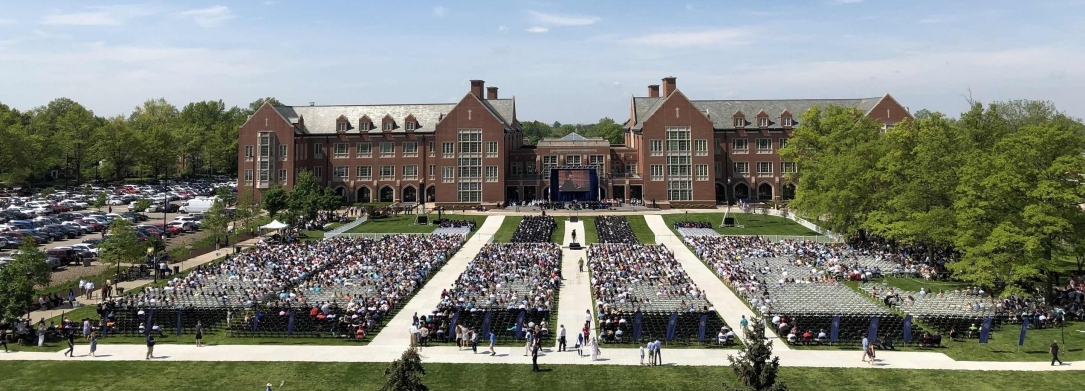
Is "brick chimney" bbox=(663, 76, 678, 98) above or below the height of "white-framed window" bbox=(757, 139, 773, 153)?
above

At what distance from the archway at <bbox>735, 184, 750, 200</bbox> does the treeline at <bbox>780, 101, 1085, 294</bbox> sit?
966 inches

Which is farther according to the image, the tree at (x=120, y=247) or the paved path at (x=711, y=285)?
the tree at (x=120, y=247)

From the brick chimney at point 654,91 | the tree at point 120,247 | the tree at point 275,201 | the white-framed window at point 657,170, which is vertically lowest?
the tree at point 120,247

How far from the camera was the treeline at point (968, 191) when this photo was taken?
3659cm

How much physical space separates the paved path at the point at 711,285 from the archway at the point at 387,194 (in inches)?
1667

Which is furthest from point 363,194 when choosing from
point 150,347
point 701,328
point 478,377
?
point 478,377

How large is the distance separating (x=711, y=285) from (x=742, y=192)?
59571 mm

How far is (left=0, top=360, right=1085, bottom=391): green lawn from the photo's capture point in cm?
2584

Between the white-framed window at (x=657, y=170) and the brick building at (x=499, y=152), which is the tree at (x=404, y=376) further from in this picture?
the white-framed window at (x=657, y=170)

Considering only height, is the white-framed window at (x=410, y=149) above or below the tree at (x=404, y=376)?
above

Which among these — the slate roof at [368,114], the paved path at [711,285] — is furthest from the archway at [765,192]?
the paved path at [711,285]

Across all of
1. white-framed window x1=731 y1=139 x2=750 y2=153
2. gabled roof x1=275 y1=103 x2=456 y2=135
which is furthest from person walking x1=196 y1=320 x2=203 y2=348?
white-framed window x1=731 y1=139 x2=750 y2=153

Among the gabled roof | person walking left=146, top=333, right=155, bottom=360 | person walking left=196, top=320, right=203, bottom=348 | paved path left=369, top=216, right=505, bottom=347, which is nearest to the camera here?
person walking left=146, top=333, right=155, bottom=360

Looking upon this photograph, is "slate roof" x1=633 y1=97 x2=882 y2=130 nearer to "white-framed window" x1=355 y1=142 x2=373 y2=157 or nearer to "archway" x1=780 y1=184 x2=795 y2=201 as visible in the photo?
"archway" x1=780 y1=184 x2=795 y2=201
